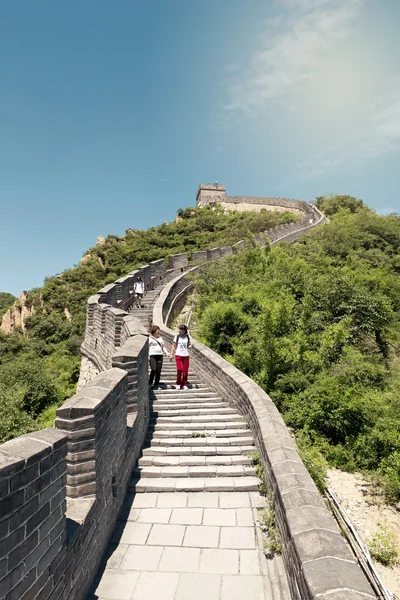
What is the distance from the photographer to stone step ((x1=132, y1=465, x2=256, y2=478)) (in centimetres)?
491

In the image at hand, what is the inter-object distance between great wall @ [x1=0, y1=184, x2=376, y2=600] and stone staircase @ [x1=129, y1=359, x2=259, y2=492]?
20 millimetres

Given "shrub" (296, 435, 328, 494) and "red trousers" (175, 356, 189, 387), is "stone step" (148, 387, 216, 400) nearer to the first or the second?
"red trousers" (175, 356, 189, 387)

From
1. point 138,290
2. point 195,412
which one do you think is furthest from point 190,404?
point 138,290

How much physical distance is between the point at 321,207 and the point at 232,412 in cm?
5027

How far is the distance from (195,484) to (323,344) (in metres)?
5.07

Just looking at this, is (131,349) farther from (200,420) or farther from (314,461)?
(314,461)

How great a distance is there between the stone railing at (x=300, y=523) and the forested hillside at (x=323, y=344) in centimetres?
151

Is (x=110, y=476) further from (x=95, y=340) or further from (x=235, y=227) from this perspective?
(x=235, y=227)

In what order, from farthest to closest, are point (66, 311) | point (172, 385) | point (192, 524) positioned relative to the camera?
point (66, 311) < point (172, 385) < point (192, 524)

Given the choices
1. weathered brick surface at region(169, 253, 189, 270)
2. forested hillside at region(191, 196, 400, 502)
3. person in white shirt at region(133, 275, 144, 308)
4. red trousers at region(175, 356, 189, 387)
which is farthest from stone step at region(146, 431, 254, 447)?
weathered brick surface at region(169, 253, 189, 270)

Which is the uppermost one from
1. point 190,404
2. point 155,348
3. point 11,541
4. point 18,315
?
point 18,315

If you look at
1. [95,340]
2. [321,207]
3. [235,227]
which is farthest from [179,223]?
[95,340]

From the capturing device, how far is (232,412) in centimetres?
651

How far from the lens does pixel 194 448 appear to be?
17.8ft
